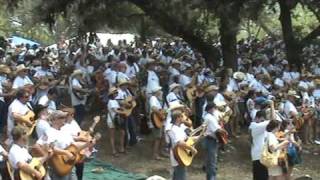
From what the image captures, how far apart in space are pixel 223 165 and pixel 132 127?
215 cm

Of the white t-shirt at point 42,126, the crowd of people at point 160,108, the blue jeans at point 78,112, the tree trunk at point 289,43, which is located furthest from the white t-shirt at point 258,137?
the tree trunk at point 289,43

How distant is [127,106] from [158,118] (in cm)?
71

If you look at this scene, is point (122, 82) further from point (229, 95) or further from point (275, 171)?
point (275, 171)

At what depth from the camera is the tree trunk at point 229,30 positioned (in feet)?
52.5

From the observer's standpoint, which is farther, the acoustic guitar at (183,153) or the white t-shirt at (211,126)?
the white t-shirt at (211,126)

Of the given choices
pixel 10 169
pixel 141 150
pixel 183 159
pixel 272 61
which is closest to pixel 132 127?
pixel 141 150

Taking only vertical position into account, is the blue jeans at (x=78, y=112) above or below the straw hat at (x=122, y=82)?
below

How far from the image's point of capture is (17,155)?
8.12m

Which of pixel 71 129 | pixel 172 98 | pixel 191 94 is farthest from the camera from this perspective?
pixel 191 94

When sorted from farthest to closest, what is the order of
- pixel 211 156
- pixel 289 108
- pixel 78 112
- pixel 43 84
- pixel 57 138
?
pixel 78 112 → pixel 289 108 → pixel 43 84 → pixel 211 156 → pixel 57 138

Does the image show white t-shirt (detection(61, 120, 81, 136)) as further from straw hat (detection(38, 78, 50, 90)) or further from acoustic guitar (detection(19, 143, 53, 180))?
straw hat (detection(38, 78, 50, 90))

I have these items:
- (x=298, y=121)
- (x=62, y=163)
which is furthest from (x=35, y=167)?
(x=298, y=121)

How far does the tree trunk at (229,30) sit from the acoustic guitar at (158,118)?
346cm

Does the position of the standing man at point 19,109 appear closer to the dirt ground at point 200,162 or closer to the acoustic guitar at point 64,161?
the acoustic guitar at point 64,161
